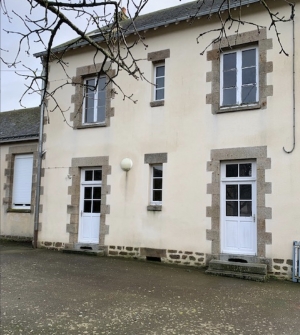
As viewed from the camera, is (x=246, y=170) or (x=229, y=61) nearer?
(x=246, y=170)

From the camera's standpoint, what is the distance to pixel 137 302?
5227mm

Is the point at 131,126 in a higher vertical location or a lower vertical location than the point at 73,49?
lower

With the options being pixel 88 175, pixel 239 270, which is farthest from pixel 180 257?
pixel 88 175

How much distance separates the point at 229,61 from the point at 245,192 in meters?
3.02

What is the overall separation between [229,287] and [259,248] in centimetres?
155

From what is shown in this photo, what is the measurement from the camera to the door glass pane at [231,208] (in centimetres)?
805

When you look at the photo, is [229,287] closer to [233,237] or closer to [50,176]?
[233,237]

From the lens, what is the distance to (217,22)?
8398mm

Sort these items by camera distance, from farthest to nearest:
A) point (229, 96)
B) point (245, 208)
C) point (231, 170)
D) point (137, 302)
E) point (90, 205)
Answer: point (90, 205) → point (229, 96) → point (231, 170) → point (245, 208) → point (137, 302)

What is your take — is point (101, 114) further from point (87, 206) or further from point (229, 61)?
point (229, 61)

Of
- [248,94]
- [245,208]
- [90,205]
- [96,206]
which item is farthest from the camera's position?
[90,205]

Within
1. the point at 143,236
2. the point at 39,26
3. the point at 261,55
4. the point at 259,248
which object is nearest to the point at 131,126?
the point at 143,236

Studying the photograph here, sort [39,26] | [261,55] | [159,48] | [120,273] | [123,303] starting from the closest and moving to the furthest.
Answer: [39,26] < [123,303] < [120,273] < [261,55] < [159,48]

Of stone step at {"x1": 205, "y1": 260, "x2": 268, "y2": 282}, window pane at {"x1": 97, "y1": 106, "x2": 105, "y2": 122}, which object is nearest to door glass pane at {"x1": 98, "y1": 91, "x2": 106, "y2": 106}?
window pane at {"x1": 97, "y1": 106, "x2": 105, "y2": 122}
